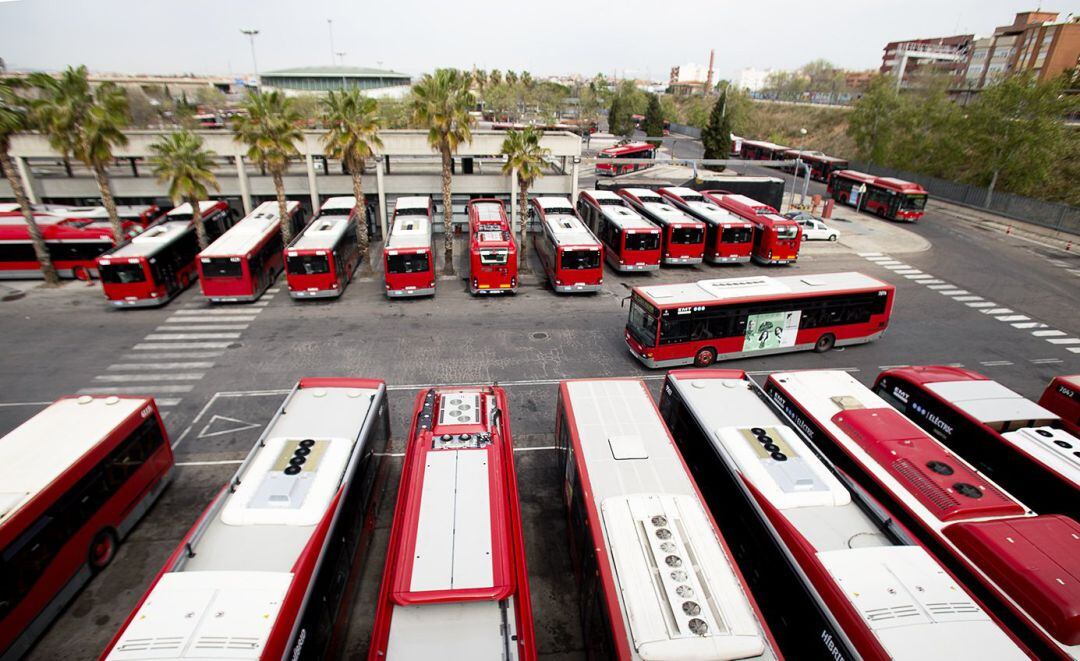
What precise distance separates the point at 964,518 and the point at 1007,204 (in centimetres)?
5590

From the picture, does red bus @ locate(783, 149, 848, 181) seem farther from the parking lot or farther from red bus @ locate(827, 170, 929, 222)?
the parking lot

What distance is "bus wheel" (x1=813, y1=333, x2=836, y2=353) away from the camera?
23703mm

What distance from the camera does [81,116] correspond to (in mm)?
26516

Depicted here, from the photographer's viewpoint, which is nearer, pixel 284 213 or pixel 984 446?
pixel 984 446

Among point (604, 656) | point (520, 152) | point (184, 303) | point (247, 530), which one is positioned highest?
point (520, 152)

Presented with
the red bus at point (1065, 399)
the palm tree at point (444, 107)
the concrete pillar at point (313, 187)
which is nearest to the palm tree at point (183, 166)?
the concrete pillar at point (313, 187)

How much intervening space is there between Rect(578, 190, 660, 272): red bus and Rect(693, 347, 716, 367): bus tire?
38.6 feet

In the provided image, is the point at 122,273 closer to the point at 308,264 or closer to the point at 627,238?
the point at 308,264

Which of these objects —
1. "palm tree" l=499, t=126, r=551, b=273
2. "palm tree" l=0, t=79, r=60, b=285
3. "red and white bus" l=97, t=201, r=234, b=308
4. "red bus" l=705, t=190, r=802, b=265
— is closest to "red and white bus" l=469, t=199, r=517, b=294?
"palm tree" l=499, t=126, r=551, b=273

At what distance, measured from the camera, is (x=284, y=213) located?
30.3 m

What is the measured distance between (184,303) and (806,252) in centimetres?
4008

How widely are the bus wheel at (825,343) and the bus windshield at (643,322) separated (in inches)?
328

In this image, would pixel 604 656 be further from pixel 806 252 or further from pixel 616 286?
pixel 806 252

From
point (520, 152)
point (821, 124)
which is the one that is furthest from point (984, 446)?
point (821, 124)
